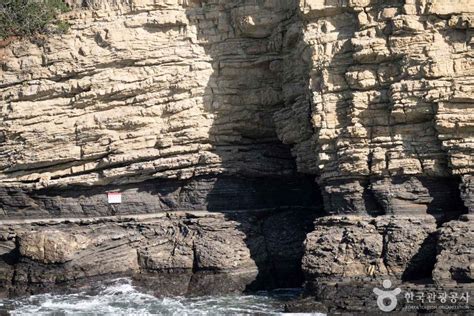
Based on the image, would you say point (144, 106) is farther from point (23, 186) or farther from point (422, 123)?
point (422, 123)

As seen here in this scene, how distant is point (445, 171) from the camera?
59.1ft

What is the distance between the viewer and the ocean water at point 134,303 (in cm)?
1884

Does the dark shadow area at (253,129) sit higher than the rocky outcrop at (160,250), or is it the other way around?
the dark shadow area at (253,129)

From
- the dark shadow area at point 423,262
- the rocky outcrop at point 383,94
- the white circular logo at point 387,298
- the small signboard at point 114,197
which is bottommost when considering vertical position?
the white circular logo at point 387,298

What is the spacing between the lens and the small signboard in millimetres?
Result: 21672

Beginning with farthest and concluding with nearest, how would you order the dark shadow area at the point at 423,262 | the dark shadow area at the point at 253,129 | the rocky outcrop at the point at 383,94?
the dark shadow area at the point at 253,129 → the dark shadow area at the point at 423,262 → the rocky outcrop at the point at 383,94

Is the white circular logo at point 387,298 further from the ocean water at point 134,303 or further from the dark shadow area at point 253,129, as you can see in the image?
the dark shadow area at point 253,129

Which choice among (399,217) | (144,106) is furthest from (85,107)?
(399,217)

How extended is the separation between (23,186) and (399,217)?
338 inches

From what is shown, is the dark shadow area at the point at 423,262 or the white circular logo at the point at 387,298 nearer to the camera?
the white circular logo at the point at 387,298

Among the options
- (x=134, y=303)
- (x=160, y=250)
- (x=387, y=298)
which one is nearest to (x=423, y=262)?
(x=387, y=298)

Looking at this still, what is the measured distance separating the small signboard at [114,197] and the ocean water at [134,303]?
1.89 meters

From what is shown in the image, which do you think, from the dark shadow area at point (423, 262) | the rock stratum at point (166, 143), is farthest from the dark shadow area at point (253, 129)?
the dark shadow area at point (423, 262)

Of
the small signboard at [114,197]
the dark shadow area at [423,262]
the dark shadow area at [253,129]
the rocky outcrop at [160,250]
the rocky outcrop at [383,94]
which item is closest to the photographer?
the rocky outcrop at [383,94]
